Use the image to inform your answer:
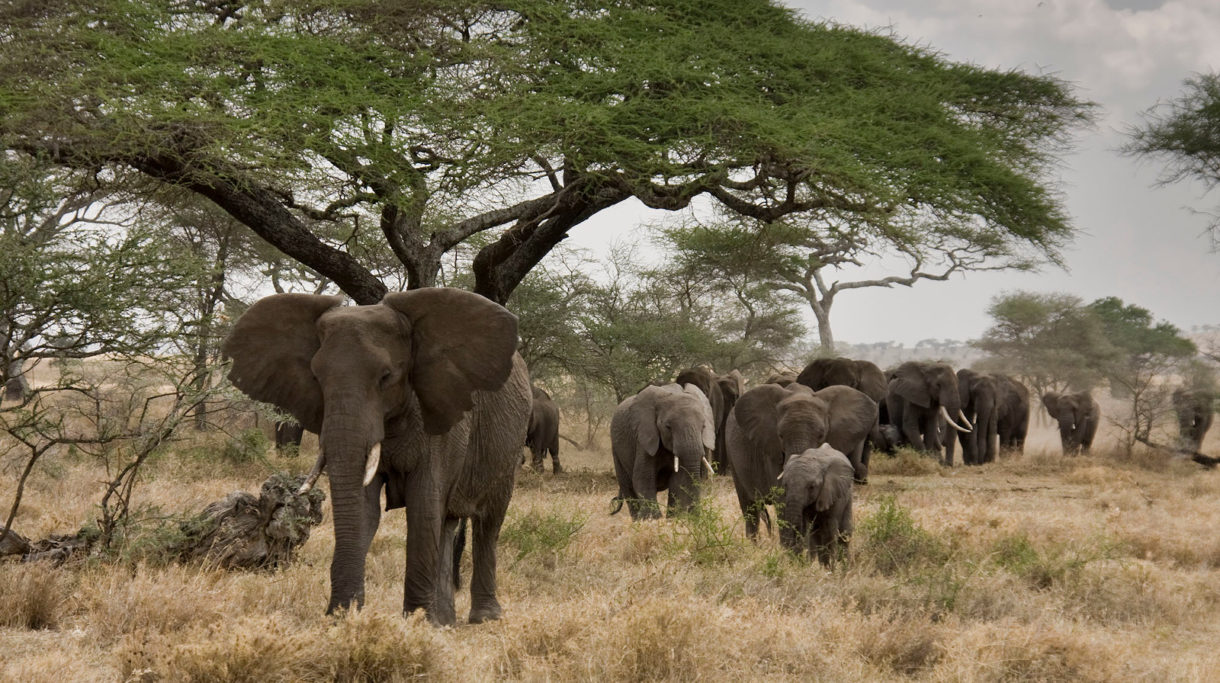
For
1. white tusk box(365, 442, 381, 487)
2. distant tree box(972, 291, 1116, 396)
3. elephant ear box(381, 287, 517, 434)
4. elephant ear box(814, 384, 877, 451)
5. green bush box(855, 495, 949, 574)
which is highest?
distant tree box(972, 291, 1116, 396)

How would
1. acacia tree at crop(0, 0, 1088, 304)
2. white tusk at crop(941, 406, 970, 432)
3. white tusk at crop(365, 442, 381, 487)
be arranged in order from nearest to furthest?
white tusk at crop(365, 442, 381, 487)
acacia tree at crop(0, 0, 1088, 304)
white tusk at crop(941, 406, 970, 432)

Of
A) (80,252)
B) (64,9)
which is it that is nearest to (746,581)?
(80,252)

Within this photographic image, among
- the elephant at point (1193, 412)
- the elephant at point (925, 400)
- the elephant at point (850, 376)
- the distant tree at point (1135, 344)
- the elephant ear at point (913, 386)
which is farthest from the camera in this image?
the distant tree at point (1135, 344)

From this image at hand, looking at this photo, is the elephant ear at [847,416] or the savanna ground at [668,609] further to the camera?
the elephant ear at [847,416]

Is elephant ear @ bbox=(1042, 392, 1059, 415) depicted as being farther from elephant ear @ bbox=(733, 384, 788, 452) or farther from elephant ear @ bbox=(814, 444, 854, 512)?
elephant ear @ bbox=(814, 444, 854, 512)

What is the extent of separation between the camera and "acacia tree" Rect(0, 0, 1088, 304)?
14805mm

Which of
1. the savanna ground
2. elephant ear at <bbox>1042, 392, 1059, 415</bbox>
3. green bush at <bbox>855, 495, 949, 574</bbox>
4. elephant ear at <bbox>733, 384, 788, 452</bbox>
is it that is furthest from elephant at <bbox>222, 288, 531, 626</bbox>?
elephant ear at <bbox>1042, 392, 1059, 415</bbox>

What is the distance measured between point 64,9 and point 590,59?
7.98m

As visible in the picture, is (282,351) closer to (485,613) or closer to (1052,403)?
(485,613)

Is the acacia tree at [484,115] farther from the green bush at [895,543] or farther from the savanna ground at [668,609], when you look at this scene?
the green bush at [895,543]

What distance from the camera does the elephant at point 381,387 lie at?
5258 mm

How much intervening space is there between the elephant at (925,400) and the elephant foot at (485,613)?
1585cm

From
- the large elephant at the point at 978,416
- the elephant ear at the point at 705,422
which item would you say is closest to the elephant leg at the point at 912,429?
the large elephant at the point at 978,416

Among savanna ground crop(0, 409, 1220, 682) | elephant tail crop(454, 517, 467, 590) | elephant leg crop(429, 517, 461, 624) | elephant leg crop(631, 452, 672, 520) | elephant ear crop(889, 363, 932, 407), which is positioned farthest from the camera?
elephant ear crop(889, 363, 932, 407)
